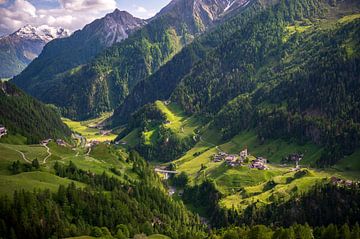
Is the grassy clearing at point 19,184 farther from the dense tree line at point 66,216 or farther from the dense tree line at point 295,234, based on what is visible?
the dense tree line at point 295,234

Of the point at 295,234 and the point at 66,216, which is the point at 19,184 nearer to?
the point at 66,216

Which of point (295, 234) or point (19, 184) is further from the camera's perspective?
point (19, 184)

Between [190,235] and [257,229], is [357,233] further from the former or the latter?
[190,235]

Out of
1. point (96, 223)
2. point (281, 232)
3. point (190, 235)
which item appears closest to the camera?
point (281, 232)

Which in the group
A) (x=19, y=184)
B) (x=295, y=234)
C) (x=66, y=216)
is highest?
(x=19, y=184)

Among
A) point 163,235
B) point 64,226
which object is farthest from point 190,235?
point 64,226

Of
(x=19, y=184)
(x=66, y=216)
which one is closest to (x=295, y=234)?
(x=66, y=216)

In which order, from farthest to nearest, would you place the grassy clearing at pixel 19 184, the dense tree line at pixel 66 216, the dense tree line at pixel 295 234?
the grassy clearing at pixel 19 184
the dense tree line at pixel 66 216
the dense tree line at pixel 295 234

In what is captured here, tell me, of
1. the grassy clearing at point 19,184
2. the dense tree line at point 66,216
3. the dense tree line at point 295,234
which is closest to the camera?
the dense tree line at point 295,234

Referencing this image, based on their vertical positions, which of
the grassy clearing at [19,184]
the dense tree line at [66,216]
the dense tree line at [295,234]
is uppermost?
the grassy clearing at [19,184]

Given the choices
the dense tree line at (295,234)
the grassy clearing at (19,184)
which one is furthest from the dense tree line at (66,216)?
the dense tree line at (295,234)

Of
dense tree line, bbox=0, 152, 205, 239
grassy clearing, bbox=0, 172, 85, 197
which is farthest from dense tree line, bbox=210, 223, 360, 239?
grassy clearing, bbox=0, 172, 85, 197
